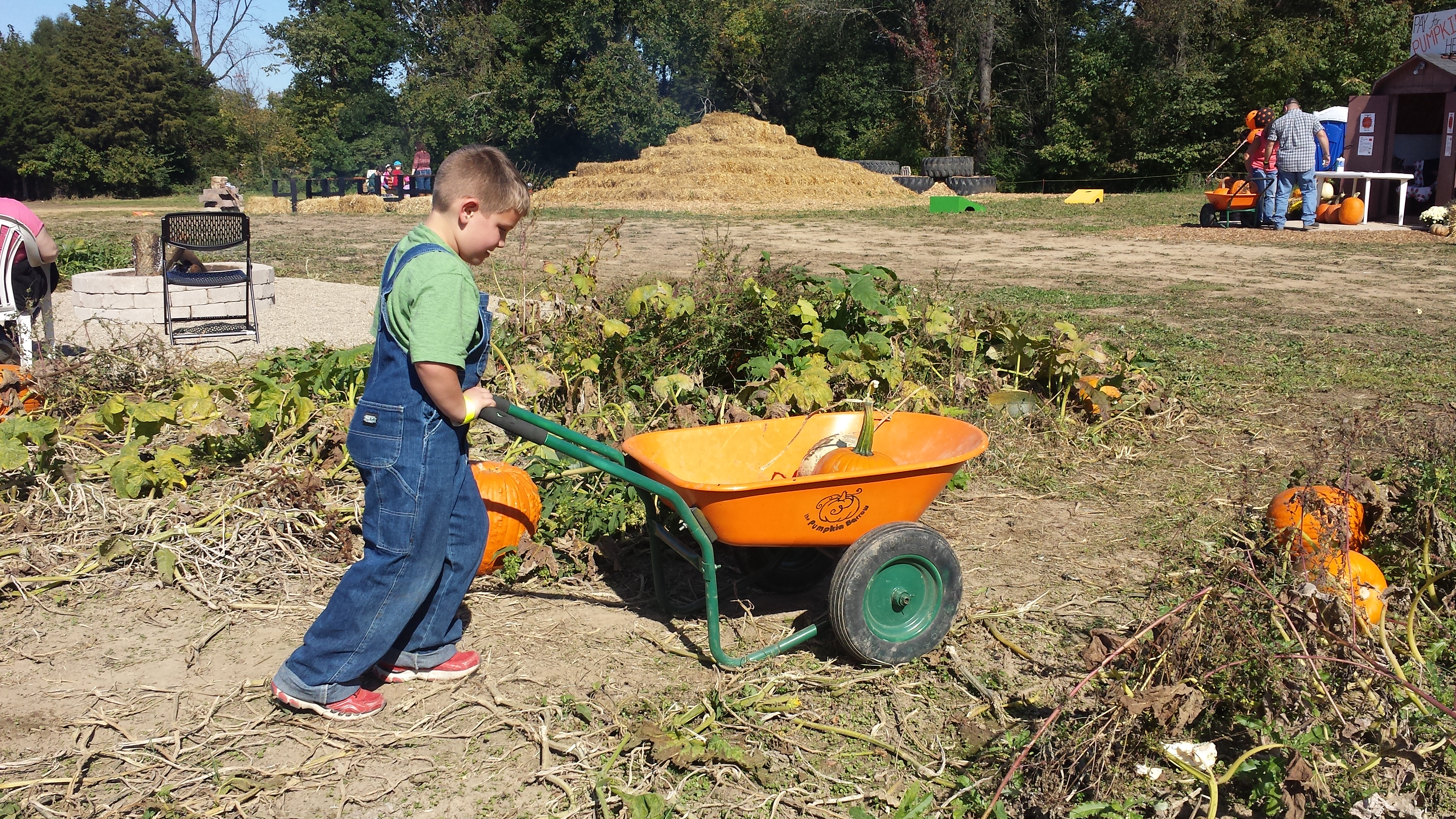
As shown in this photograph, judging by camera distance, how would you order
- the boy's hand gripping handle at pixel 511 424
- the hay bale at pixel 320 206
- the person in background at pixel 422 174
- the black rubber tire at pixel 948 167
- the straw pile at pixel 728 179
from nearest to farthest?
the boy's hand gripping handle at pixel 511 424 < the straw pile at pixel 728 179 < the hay bale at pixel 320 206 < the black rubber tire at pixel 948 167 < the person in background at pixel 422 174

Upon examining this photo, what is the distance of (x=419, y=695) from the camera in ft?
10.00

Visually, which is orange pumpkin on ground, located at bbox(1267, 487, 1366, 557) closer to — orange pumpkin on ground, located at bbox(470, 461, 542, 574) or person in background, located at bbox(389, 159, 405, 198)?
orange pumpkin on ground, located at bbox(470, 461, 542, 574)

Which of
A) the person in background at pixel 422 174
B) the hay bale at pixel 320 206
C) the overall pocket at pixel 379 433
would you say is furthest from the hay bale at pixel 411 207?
the overall pocket at pixel 379 433

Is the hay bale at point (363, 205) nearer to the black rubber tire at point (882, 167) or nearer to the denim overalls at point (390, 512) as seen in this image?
the black rubber tire at point (882, 167)

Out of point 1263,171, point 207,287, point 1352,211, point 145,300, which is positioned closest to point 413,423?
point 207,287

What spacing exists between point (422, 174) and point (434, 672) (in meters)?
32.6

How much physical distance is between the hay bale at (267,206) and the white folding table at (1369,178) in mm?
22887

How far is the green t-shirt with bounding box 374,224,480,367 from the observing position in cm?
260

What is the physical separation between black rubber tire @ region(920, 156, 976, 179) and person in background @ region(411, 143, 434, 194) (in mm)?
15419

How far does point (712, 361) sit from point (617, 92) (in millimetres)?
36006

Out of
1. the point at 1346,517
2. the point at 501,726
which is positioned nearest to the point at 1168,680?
the point at 1346,517

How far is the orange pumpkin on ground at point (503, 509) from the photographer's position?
3764mm

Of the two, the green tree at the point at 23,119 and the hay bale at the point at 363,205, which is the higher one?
the green tree at the point at 23,119

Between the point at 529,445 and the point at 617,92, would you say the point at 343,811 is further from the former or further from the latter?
the point at 617,92
